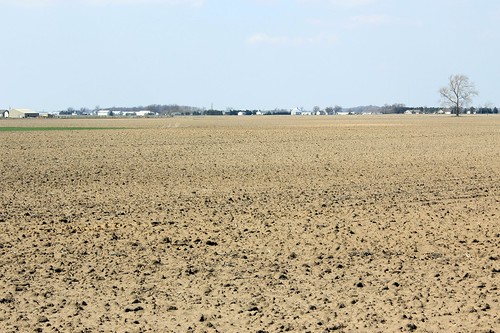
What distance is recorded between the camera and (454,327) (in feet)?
26.3

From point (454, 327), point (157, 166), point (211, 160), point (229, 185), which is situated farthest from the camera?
point (211, 160)

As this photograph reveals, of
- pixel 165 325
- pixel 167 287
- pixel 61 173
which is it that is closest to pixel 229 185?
pixel 61 173

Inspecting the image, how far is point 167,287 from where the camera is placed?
9727 millimetres

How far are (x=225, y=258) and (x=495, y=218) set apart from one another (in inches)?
233

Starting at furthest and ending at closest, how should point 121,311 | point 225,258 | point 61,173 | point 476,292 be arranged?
point 61,173, point 225,258, point 476,292, point 121,311

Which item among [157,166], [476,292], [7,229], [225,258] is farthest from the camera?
[157,166]

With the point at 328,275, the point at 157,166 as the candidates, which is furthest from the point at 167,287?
the point at 157,166

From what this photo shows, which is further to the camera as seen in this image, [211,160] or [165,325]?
[211,160]

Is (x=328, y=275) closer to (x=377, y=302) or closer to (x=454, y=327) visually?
(x=377, y=302)

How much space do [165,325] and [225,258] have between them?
3198 mm

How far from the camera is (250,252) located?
11.8 meters

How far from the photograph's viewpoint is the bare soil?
8.52 m

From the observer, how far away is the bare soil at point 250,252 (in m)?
8.52

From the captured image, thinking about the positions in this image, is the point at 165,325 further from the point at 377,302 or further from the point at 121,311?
the point at 377,302
